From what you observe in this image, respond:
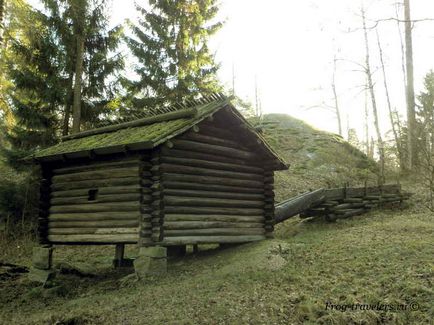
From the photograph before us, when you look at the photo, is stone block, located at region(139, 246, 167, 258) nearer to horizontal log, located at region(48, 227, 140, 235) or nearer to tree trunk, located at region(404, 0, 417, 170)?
horizontal log, located at region(48, 227, 140, 235)

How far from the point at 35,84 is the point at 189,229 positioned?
11.4 meters

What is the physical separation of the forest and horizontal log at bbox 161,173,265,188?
207 cm

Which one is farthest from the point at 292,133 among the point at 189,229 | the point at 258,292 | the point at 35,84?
the point at 258,292

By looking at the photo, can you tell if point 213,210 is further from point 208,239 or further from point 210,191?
point 208,239

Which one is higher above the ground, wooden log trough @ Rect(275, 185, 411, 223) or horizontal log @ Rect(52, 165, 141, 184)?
horizontal log @ Rect(52, 165, 141, 184)

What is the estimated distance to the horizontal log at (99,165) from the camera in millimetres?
11003

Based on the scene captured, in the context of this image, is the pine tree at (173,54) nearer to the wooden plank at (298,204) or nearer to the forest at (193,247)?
the forest at (193,247)

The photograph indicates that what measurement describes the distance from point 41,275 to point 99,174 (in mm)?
3780

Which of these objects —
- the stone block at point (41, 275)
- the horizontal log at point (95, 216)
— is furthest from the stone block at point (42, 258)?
the horizontal log at point (95, 216)

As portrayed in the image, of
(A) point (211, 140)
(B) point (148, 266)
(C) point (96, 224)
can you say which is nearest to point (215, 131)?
(A) point (211, 140)

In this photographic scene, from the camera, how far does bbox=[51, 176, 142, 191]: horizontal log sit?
10.9m

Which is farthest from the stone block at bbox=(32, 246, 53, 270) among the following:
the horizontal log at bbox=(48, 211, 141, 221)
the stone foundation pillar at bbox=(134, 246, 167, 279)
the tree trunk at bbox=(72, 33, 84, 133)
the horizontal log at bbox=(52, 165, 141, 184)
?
the tree trunk at bbox=(72, 33, 84, 133)

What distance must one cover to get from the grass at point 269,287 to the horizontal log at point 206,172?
91.0 inches

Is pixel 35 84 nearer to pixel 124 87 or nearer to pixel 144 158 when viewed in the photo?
pixel 124 87
